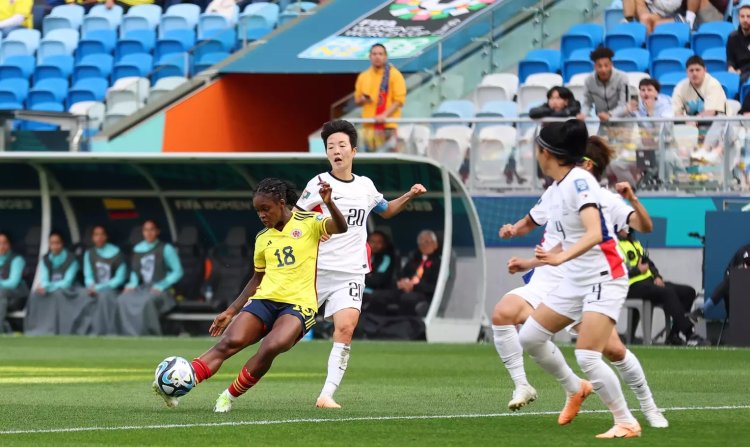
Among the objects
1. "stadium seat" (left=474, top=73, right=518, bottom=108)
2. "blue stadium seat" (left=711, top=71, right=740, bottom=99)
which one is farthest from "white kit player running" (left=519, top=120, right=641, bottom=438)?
"stadium seat" (left=474, top=73, right=518, bottom=108)

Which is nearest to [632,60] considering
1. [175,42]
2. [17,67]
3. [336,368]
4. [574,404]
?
[175,42]

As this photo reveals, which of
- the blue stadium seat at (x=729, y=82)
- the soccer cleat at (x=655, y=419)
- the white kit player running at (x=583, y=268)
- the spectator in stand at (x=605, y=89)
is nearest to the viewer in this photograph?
the white kit player running at (x=583, y=268)

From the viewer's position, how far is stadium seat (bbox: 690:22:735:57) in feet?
77.4

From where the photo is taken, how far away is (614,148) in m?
19.5

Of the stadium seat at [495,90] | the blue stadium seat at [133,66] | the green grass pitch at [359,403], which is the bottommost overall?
the green grass pitch at [359,403]

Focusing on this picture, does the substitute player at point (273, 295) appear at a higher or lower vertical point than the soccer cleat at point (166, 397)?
higher

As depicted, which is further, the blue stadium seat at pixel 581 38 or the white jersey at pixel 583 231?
the blue stadium seat at pixel 581 38

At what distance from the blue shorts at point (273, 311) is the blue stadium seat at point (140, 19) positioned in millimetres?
19620

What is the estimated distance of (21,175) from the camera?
23406 mm

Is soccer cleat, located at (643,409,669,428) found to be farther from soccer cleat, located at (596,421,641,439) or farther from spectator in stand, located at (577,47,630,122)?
spectator in stand, located at (577,47,630,122)

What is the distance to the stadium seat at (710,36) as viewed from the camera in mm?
23594

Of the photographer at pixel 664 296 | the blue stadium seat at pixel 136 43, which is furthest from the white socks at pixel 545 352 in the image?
the blue stadium seat at pixel 136 43

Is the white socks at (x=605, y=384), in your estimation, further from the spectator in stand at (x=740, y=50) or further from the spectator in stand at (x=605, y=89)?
the spectator in stand at (x=740, y=50)

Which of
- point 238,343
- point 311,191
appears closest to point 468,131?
point 311,191
